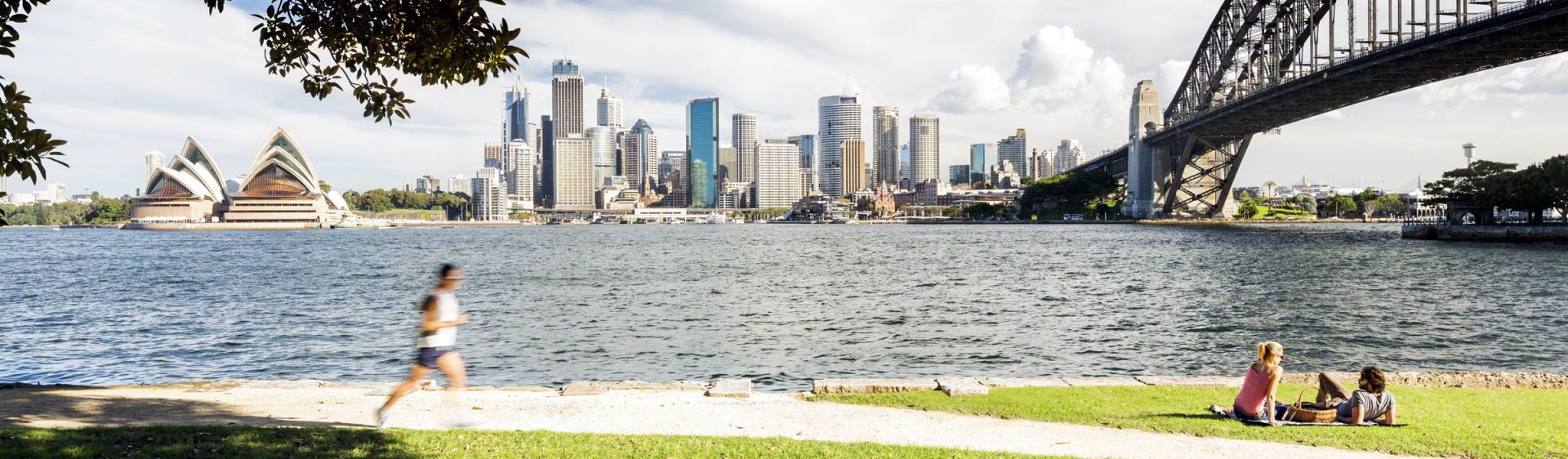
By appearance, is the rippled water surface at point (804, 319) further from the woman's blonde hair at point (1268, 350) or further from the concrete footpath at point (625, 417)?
the woman's blonde hair at point (1268, 350)

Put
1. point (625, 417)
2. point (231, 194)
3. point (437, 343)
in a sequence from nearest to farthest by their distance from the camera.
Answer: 1. point (437, 343)
2. point (625, 417)
3. point (231, 194)

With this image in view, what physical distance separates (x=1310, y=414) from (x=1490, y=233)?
7047 centimetres

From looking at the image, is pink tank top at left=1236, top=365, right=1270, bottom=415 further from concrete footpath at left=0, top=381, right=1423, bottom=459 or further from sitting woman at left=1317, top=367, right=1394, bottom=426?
concrete footpath at left=0, top=381, right=1423, bottom=459

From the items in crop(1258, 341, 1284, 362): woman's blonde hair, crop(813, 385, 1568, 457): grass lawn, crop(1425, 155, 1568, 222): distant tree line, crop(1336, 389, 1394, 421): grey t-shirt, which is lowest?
crop(813, 385, 1568, 457): grass lawn

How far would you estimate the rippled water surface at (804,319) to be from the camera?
652 inches

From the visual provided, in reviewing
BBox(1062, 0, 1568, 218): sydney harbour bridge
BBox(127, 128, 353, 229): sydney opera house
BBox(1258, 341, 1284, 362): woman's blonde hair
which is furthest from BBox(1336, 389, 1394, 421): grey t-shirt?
BBox(127, 128, 353, 229): sydney opera house

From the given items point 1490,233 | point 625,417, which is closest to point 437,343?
point 625,417

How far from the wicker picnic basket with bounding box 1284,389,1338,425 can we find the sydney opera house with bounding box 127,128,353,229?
16463cm

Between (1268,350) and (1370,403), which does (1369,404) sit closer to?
(1370,403)

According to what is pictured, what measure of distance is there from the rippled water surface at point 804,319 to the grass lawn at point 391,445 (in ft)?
21.1

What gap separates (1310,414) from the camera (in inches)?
351

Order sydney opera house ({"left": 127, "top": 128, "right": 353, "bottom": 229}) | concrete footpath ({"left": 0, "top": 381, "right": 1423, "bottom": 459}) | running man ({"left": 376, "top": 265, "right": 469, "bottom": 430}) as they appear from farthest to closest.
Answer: sydney opera house ({"left": 127, "top": 128, "right": 353, "bottom": 229})
running man ({"left": 376, "top": 265, "right": 469, "bottom": 430})
concrete footpath ({"left": 0, "top": 381, "right": 1423, "bottom": 459})

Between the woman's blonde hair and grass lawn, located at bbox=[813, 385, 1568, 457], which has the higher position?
the woman's blonde hair

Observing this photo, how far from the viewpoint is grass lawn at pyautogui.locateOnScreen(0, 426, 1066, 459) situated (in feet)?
23.2
